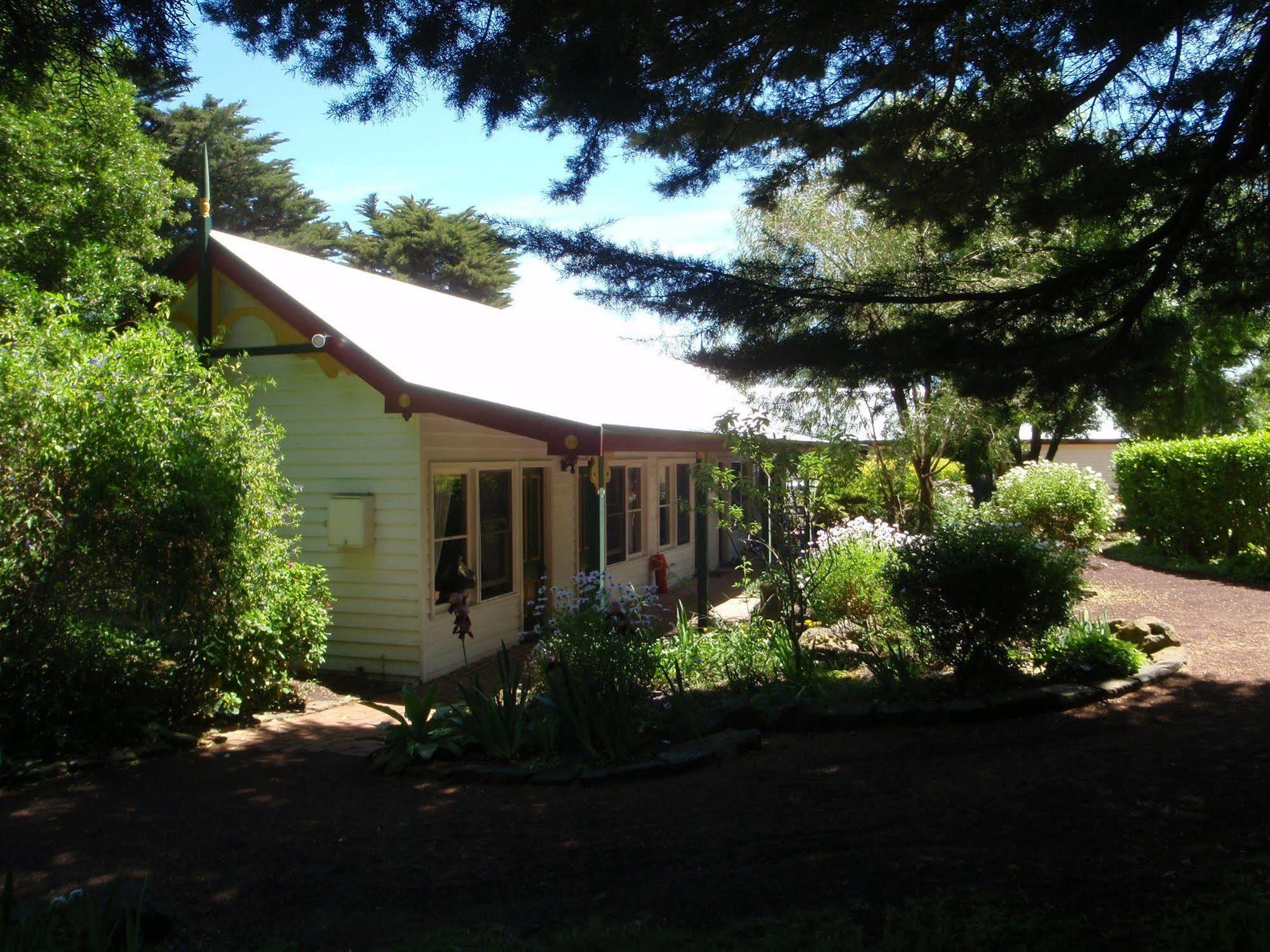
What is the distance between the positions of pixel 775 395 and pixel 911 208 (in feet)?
27.2

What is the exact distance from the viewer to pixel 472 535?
1077 cm

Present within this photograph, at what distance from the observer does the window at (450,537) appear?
10.2m

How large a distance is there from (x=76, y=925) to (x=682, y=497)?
14335mm

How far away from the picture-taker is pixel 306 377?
408 inches

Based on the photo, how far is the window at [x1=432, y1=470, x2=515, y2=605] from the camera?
10.2 meters

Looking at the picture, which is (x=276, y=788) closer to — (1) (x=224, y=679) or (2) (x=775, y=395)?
(1) (x=224, y=679)

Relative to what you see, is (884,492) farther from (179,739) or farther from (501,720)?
(179,739)

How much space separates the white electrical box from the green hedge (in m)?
12.2

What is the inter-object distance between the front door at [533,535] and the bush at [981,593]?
5.47 metres

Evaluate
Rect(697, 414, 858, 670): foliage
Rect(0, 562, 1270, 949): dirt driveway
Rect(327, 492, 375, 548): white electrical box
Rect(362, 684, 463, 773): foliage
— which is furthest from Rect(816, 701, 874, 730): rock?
Rect(327, 492, 375, 548): white electrical box

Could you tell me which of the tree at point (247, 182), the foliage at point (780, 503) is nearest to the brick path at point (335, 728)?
the foliage at point (780, 503)

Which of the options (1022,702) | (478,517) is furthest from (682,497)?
(1022,702)

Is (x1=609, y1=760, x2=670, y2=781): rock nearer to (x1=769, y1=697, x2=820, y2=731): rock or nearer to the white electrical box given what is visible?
(x1=769, y1=697, x2=820, y2=731): rock

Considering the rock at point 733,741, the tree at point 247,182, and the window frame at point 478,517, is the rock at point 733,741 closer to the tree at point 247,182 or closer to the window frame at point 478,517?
the window frame at point 478,517
